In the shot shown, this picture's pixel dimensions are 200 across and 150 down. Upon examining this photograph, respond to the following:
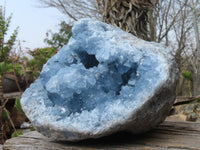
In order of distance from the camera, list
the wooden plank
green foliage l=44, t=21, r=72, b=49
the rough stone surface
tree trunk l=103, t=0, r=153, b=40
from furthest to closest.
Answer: green foliage l=44, t=21, r=72, b=49 < tree trunk l=103, t=0, r=153, b=40 < the wooden plank < the rough stone surface

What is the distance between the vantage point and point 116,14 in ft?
9.11

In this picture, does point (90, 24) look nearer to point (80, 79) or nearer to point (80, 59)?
point (80, 59)

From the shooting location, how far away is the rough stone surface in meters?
1.01

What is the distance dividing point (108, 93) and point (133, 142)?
1.11 feet

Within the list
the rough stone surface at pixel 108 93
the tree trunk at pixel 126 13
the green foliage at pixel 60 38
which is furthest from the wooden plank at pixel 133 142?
the green foliage at pixel 60 38

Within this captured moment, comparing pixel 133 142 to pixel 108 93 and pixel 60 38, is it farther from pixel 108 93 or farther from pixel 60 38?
pixel 60 38

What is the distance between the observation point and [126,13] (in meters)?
2.72

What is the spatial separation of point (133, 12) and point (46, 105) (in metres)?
1.98

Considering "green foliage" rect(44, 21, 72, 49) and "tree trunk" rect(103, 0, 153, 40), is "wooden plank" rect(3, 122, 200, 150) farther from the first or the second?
"green foliage" rect(44, 21, 72, 49)

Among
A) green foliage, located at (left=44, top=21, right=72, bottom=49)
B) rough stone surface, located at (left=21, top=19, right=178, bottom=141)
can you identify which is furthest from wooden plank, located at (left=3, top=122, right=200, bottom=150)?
green foliage, located at (left=44, top=21, right=72, bottom=49)

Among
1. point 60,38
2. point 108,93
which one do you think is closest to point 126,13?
point 108,93

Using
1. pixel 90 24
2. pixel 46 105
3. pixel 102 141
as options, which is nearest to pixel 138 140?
pixel 102 141

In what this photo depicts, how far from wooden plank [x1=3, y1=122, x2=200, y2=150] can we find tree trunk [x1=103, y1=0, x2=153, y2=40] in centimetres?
161

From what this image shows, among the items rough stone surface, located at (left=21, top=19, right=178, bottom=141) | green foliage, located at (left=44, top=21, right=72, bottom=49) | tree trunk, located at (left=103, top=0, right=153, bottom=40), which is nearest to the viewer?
rough stone surface, located at (left=21, top=19, right=178, bottom=141)
